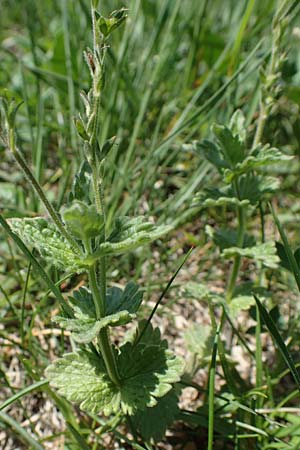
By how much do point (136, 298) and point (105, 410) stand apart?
0.29m

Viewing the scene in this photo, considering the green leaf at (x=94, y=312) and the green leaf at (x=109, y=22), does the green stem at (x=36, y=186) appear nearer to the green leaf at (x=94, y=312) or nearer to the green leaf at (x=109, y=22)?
the green leaf at (x=94, y=312)

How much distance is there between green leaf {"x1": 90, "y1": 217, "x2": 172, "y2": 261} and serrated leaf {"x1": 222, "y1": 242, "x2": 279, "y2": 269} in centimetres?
47

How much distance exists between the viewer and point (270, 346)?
7.07 feet

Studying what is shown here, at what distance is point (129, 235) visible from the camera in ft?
4.46

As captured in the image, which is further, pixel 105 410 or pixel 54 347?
pixel 54 347

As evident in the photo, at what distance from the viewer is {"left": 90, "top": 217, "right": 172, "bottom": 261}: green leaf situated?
A: 126cm

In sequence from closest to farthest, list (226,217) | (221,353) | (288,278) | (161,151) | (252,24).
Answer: (221,353) < (288,278) < (161,151) < (226,217) < (252,24)

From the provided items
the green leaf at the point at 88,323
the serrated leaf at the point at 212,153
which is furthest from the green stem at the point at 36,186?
the serrated leaf at the point at 212,153

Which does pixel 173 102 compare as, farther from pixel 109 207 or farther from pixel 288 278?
pixel 288 278

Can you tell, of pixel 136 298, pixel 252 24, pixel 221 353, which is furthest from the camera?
pixel 252 24

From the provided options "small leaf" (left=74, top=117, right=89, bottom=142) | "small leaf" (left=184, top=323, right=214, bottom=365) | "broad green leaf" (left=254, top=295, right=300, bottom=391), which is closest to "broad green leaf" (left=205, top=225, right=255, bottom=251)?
"small leaf" (left=184, top=323, right=214, bottom=365)

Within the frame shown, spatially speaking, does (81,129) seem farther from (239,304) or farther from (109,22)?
(239,304)

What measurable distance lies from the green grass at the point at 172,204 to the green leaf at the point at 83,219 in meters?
0.27

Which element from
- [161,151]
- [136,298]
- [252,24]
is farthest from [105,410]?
[252,24]
